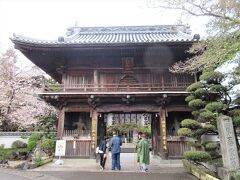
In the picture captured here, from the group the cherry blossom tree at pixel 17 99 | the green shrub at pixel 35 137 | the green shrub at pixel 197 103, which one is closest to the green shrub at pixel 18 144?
the green shrub at pixel 35 137

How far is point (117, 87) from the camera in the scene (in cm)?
1444

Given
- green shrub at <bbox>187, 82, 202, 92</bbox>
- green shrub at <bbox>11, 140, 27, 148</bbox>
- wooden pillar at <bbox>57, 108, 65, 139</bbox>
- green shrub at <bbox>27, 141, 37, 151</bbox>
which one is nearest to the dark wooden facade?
wooden pillar at <bbox>57, 108, 65, 139</bbox>

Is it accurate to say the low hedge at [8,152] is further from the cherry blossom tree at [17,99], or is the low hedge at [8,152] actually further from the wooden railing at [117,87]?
the cherry blossom tree at [17,99]

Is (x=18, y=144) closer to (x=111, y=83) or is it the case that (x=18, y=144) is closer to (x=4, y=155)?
(x=4, y=155)

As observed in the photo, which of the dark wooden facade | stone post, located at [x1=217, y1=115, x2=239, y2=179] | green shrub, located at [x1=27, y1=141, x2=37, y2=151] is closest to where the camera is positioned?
stone post, located at [x1=217, y1=115, x2=239, y2=179]

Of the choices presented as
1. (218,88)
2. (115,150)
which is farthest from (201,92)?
(115,150)

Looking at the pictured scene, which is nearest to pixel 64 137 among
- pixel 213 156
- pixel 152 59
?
pixel 152 59

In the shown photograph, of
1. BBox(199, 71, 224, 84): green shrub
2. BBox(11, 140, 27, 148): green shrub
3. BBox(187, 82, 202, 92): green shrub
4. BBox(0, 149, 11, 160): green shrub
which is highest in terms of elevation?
BBox(199, 71, 224, 84): green shrub

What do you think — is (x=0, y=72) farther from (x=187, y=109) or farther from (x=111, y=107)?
(x=187, y=109)

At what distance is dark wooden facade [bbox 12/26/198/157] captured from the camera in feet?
43.6

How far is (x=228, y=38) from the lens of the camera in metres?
7.42

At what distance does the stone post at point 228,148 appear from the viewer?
8352 millimetres

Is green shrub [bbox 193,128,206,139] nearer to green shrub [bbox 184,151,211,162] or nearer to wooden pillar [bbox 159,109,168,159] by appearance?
green shrub [bbox 184,151,211,162]

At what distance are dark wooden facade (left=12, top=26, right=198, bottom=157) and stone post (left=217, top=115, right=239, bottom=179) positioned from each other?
14.9 ft
